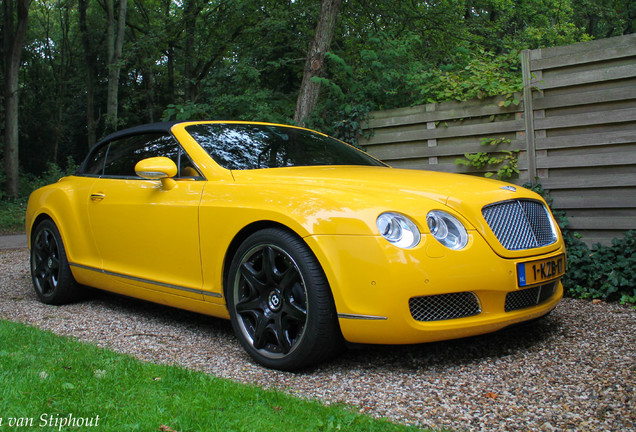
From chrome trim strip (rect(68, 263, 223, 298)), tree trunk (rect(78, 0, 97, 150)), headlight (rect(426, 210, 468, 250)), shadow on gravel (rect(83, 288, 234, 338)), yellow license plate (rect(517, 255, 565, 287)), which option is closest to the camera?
headlight (rect(426, 210, 468, 250))

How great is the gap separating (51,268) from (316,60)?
533cm

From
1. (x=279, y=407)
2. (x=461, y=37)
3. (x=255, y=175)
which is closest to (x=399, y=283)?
(x=279, y=407)

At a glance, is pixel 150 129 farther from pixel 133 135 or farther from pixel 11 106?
pixel 11 106

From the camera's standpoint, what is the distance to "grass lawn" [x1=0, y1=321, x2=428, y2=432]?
7.90ft

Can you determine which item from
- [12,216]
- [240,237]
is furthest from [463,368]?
[12,216]

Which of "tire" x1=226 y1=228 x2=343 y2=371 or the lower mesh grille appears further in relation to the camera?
the lower mesh grille

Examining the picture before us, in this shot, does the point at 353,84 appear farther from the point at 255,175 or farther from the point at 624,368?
the point at 624,368

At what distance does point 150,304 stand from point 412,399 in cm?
312

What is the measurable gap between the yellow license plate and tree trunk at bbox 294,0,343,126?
18.8 feet

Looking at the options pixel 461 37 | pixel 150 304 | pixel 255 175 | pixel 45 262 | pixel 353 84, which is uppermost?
pixel 461 37

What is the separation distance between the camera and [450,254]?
117 inches

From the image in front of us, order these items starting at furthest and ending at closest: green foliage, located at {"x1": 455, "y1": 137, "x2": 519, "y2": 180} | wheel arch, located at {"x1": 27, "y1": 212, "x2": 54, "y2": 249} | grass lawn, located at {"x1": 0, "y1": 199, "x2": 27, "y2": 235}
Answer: grass lawn, located at {"x1": 0, "y1": 199, "x2": 27, "y2": 235}
green foliage, located at {"x1": 455, "y1": 137, "x2": 519, "y2": 180}
wheel arch, located at {"x1": 27, "y1": 212, "x2": 54, "y2": 249}

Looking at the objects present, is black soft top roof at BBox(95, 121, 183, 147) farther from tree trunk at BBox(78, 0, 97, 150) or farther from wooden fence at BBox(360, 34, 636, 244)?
tree trunk at BBox(78, 0, 97, 150)

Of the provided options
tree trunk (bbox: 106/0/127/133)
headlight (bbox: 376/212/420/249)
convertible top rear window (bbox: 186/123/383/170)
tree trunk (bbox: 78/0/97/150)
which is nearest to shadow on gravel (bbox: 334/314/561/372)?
headlight (bbox: 376/212/420/249)
